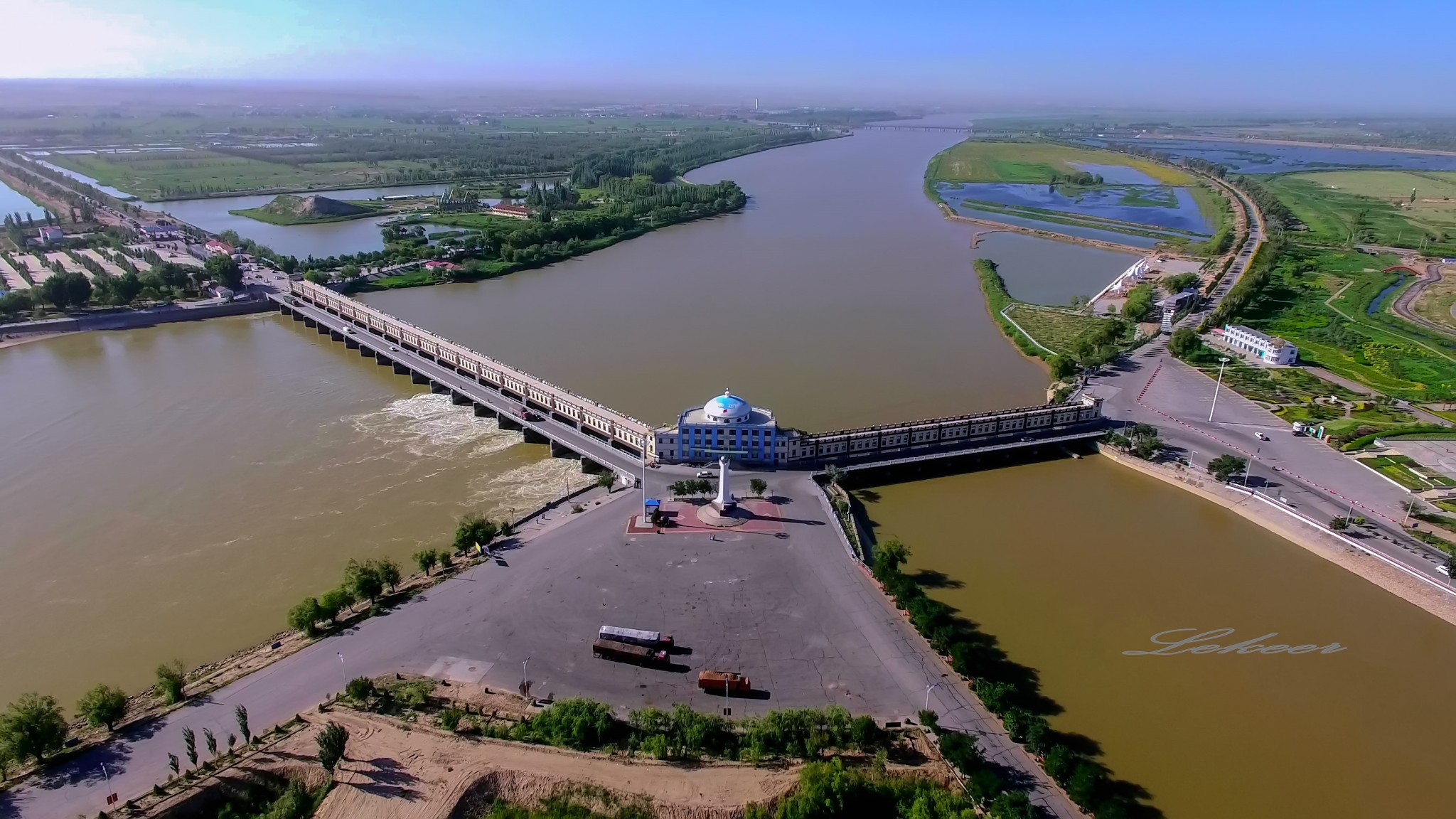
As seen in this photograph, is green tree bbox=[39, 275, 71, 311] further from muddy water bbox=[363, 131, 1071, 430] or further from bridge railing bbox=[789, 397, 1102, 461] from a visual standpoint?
bridge railing bbox=[789, 397, 1102, 461]

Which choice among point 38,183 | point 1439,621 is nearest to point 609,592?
point 1439,621

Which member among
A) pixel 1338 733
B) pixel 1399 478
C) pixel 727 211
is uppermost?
pixel 727 211

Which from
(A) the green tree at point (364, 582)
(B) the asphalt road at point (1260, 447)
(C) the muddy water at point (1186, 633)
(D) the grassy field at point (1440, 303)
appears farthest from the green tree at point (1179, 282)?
(A) the green tree at point (364, 582)

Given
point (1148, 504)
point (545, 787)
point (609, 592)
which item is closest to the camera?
point (545, 787)

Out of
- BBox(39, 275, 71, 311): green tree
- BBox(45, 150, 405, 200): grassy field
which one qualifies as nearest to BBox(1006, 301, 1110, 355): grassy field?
BBox(39, 275, 71, 311): green tree

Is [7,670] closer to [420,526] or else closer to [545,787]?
[420,526]

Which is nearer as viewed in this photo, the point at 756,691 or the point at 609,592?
the point at 756,691
